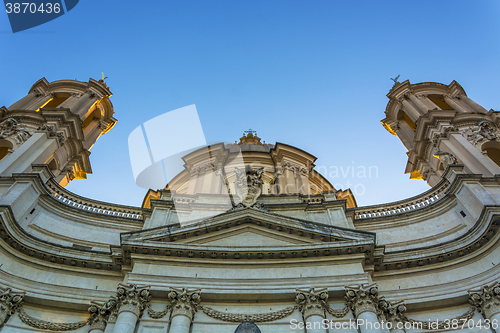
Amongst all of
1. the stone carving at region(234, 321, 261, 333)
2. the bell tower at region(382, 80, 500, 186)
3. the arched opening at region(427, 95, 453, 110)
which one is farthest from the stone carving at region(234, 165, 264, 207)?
the arched opening at region(427, 95, 453, 110)

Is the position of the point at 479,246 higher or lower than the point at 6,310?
higher

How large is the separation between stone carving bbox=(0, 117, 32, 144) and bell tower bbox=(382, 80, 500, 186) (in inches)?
917

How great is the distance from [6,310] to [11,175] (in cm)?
783

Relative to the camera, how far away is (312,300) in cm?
1255

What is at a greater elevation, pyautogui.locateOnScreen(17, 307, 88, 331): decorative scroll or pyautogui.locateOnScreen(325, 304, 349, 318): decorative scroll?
pyautogui.locateOnScreen(325, 304, 349, 318): decorative scroll

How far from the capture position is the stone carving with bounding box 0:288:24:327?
12.4 metres

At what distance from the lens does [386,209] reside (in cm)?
1853

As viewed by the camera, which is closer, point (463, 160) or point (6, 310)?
point (6, 310)

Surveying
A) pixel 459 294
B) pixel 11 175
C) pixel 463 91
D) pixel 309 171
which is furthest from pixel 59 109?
pixel 463 91

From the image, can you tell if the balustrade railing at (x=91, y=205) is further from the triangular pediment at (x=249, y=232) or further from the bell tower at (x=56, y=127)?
the triangular pediment at (x=249, y=232)

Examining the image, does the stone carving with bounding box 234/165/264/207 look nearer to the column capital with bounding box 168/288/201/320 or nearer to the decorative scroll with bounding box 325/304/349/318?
the column capital with bounding box 168/288/201/320

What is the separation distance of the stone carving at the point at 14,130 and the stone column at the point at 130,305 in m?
13.6

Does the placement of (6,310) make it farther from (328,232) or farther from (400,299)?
(400,299)

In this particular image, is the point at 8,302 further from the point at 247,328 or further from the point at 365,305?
the point at 365,305
